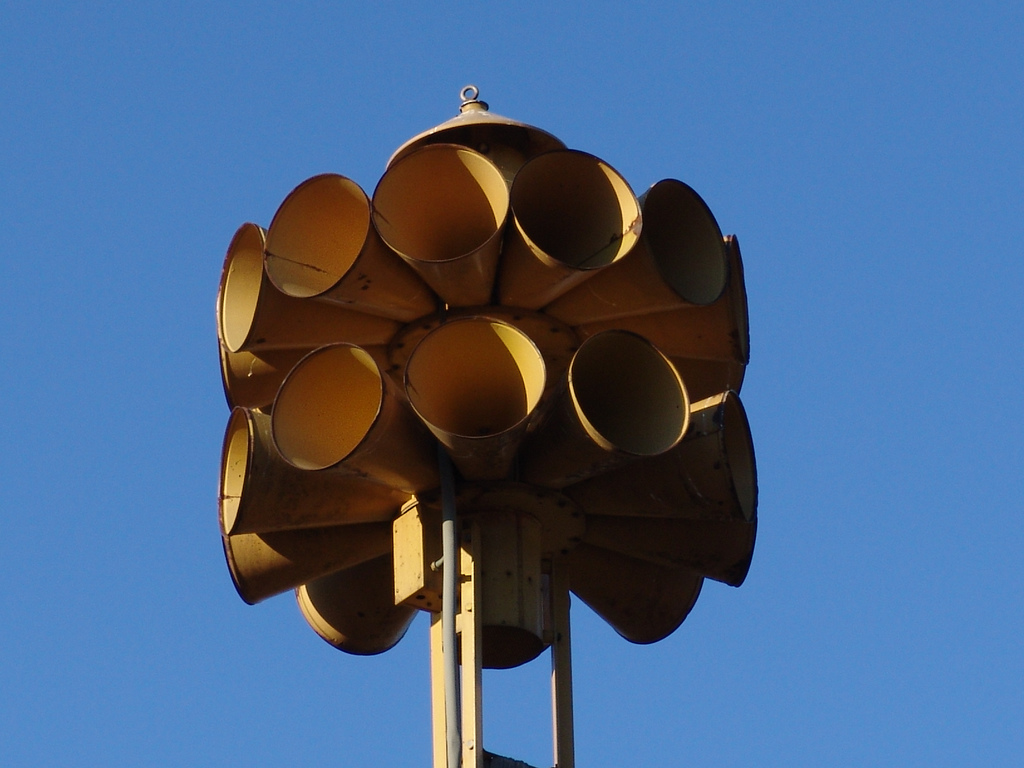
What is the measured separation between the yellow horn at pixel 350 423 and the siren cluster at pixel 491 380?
0.05ft

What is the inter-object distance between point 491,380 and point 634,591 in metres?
2.17

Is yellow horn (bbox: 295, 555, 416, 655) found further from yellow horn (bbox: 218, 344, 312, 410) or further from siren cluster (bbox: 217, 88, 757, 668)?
yellow horn (bbox: 218, 344, 312, 410)

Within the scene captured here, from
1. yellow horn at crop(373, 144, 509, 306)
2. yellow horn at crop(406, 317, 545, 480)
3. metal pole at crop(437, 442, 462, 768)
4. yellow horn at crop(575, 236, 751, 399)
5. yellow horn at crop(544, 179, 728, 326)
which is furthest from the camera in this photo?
yellow horn at crop(575, 236, 751, 399)

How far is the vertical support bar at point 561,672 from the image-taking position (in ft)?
44.3

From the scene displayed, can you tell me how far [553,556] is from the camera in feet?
47.0

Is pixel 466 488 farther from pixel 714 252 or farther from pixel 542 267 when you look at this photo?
pixel 714 252

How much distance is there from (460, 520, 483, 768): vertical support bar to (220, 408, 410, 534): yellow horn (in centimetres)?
58

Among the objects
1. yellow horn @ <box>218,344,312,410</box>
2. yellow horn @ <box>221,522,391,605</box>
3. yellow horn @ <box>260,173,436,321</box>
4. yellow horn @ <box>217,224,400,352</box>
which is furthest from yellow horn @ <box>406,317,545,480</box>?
yellow horn @ <box>218,344,312,410</box>

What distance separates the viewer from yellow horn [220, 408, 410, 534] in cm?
1355

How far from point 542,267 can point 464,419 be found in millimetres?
1010

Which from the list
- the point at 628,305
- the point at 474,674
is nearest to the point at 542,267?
the point at 628,305

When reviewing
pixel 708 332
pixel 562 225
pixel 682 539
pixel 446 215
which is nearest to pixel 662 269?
pixel 708 332

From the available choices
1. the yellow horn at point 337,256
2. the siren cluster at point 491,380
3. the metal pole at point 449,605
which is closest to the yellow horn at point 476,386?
the siren cluster at point 491,380

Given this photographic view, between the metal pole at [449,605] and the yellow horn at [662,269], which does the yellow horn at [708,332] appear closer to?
the yellow horn at [662,269]
